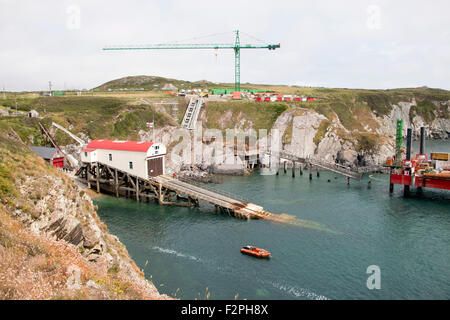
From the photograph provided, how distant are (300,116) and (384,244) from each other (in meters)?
71.2

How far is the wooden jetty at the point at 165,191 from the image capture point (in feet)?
183

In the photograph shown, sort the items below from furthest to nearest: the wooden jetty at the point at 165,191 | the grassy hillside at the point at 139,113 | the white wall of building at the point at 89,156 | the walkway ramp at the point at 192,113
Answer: the walkway ramp at the point at 192,113 → the grassy hillside at the point at 139,113 → the white wall of building at the point at 89,156 → the wooden jetty at the point at 165,191

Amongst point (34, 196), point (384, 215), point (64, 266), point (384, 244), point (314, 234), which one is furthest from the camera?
point (384, 215)

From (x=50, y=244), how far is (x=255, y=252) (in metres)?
26.4

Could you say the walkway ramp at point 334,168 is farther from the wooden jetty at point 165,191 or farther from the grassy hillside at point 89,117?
the grassy hillside at point 89,117

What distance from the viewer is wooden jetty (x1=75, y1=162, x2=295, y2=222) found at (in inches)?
2191

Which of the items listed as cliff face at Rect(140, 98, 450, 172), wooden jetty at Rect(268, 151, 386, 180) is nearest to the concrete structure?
cliff face at Rect(140, 98, 450, 172)

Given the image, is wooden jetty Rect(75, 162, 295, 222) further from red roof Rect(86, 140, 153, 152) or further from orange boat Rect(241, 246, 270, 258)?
orange boat Rect(241, 246, 270, 258)

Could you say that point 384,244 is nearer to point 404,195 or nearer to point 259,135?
point 404,195

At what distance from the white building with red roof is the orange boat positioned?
1174 inches

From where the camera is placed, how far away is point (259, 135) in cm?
11150

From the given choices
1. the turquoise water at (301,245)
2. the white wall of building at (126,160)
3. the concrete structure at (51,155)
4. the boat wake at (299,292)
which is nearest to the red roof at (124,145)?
the white wall of building at (126,160)

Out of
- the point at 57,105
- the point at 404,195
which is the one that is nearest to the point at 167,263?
the point at 404,195

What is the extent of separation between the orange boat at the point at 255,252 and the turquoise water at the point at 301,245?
0.77 m
